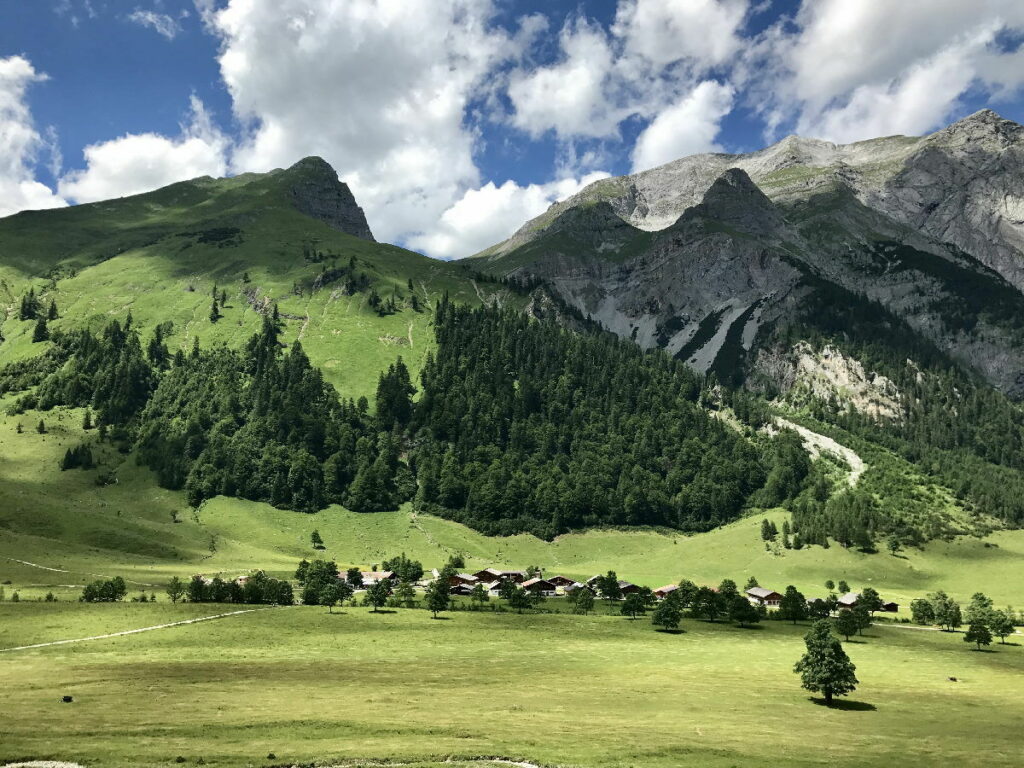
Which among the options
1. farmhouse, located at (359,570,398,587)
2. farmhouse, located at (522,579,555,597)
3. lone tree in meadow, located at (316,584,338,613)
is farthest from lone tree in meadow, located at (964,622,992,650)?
farmhouse, located at (359,570,398,587)

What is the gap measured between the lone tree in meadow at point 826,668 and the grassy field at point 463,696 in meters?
2.22

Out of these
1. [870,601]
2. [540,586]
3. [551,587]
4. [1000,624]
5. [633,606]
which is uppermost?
[870,601]

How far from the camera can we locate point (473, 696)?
256 ft

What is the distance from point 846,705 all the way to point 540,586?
363 ft

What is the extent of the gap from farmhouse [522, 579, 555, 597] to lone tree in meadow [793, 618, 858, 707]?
10072 cm

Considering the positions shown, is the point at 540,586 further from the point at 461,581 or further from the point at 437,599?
the point at 437,599

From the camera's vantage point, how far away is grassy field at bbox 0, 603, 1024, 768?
57938 millimetres

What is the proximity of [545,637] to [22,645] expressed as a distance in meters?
74.5

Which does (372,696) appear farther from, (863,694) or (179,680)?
(863,694)

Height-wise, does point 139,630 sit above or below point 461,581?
below

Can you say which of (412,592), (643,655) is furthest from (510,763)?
(412,592)

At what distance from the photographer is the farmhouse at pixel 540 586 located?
186 metres

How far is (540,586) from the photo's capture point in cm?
18862

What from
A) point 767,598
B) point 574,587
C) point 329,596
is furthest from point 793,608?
point 329,596
